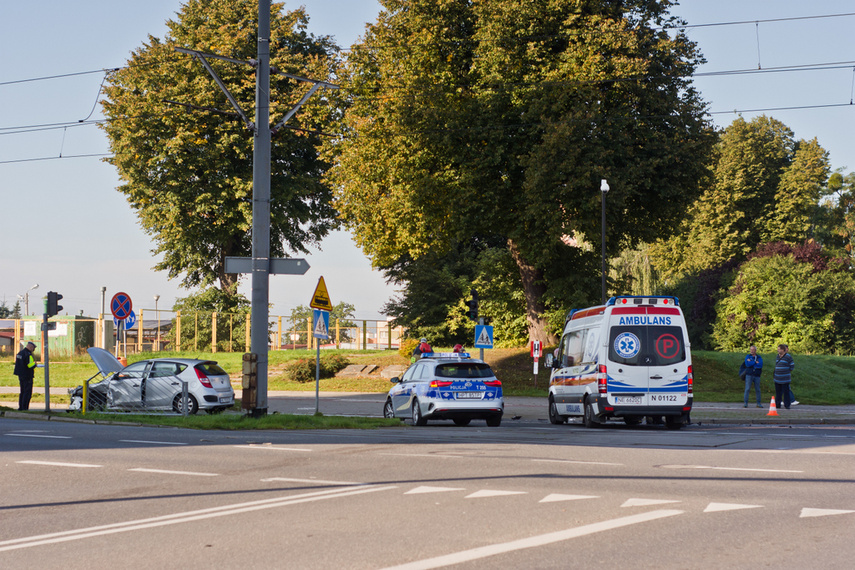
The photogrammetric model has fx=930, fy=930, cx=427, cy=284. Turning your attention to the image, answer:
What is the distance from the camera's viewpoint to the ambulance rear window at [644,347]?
1894cm

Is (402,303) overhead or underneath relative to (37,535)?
overhead

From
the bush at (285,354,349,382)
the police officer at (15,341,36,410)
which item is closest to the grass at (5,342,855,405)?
the bush at (285,354,349,382)

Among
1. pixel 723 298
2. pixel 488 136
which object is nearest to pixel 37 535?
pixel 488 136

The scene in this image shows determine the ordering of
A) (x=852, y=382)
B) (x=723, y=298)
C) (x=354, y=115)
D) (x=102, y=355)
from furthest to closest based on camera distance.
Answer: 1. (x=723, y=298)
2. (x=354, y=115)
3. (x=852, y=382)
4. (x=102, y=355)

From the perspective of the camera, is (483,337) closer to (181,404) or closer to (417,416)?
(417,416)

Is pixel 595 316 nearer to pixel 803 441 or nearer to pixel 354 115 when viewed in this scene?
pixel 803 441

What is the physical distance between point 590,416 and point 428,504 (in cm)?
1144

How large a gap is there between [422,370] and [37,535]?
42.9 ft

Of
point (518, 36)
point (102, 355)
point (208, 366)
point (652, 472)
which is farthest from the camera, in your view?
point (518, 36)

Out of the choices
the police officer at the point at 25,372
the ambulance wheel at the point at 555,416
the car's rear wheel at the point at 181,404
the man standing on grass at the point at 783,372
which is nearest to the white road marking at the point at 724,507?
the ambulance wheel at the point at 555,416

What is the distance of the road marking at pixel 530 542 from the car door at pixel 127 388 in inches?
705

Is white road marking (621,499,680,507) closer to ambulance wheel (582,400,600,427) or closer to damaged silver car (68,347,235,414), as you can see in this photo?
ambulance wheel (582,400,600,427)

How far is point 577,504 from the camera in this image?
28.2 ft

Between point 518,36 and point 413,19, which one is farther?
point 413,19
